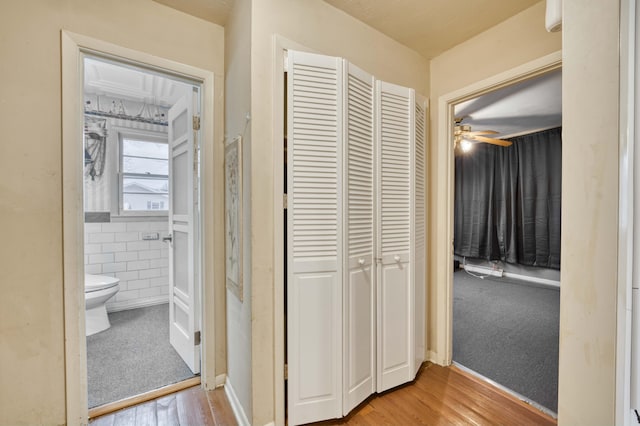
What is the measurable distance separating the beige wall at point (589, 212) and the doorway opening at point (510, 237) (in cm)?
126

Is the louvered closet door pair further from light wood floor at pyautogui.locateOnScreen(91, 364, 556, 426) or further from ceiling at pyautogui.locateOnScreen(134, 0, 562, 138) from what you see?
ceiling at pyautogui.locateOnScreen(134, 0, 562, 138)

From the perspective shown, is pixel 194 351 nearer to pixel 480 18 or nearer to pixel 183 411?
pixel 183 411

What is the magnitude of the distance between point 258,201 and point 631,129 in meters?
1.29

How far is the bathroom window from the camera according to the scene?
320cm

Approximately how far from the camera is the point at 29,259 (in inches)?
52.3

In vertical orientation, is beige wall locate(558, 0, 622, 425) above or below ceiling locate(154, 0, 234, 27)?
below

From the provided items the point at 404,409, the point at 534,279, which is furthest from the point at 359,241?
the point at 534,279

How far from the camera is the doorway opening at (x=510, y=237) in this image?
2.17 m

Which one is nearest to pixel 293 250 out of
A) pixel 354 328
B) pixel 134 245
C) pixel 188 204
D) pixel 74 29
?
pixel 354 328

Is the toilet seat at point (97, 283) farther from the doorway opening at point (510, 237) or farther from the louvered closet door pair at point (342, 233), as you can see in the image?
the doorway opening at point (510, 237)

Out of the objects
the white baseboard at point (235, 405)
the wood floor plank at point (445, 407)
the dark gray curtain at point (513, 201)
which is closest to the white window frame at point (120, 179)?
the white baseboard at point (235, 405)

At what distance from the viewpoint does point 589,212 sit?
2.54ft

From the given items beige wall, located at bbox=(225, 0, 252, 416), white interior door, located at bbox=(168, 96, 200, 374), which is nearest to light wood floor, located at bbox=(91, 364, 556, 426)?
beige wall, located at bbox=(225, 0, 252, 416)

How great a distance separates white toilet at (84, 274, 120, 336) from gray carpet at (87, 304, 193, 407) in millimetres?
90
